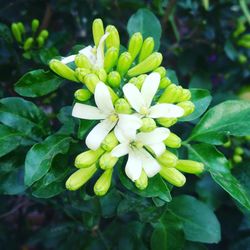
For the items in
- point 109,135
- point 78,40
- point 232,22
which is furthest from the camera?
point 232,22

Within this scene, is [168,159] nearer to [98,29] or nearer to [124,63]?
[124,63]

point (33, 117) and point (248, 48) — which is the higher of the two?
point (33, 117)

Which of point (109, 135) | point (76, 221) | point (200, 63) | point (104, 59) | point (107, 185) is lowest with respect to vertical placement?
point (76, 221)

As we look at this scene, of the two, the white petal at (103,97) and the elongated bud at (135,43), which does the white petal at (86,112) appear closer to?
the white petal at (103,97)

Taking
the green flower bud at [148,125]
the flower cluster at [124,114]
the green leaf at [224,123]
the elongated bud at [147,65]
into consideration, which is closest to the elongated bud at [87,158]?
the flower cluster at [124,114]

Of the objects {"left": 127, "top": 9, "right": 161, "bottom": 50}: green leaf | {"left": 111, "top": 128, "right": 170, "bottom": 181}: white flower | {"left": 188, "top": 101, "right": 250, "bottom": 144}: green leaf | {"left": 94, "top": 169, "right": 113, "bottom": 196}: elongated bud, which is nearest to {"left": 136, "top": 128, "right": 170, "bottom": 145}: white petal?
{"left": 111, "top": 128, "right": 170, "bottom": 181}: white flower

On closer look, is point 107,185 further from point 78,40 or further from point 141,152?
point 78,40

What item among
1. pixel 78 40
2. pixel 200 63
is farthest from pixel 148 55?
pixel 200 63

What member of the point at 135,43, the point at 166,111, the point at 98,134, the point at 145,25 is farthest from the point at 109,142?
the point at 145,25
